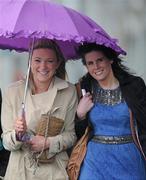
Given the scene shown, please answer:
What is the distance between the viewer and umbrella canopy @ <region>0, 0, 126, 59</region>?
3.65 m

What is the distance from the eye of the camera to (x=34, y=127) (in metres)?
4.05

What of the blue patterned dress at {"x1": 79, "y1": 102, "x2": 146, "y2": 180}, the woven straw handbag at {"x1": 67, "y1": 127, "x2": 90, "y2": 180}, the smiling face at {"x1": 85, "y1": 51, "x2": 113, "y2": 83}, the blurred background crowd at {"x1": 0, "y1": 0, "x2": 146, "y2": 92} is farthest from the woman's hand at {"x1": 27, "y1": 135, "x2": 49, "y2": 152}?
the blurred background crowd at {"x1": 0, "y1": 0, "x2": 146, "y2": 92}

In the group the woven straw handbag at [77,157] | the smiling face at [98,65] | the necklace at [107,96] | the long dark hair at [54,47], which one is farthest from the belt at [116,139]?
the long dark hair at [54,47]

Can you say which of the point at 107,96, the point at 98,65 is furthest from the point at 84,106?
the point at 98,65

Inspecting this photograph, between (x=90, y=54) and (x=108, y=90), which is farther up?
(x=90, y=54)

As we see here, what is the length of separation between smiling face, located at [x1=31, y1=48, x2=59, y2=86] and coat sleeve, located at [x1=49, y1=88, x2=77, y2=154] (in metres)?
0.29

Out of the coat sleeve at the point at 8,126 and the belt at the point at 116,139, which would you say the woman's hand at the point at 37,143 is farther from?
the belt at the point at 116,139

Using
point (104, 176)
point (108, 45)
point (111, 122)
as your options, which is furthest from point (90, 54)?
point (104, 176)

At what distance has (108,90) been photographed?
423 cm

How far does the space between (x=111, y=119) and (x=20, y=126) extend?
737 millimetres

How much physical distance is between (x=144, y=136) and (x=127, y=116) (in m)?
0.22

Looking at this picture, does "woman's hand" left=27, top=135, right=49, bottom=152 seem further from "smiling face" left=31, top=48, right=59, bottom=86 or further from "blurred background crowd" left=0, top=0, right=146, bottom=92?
"blurred background crowd" left=0, top=0, right=146, bottom=92

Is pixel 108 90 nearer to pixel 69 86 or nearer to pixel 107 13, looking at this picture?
pixel 69 86

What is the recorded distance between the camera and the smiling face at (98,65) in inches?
163
